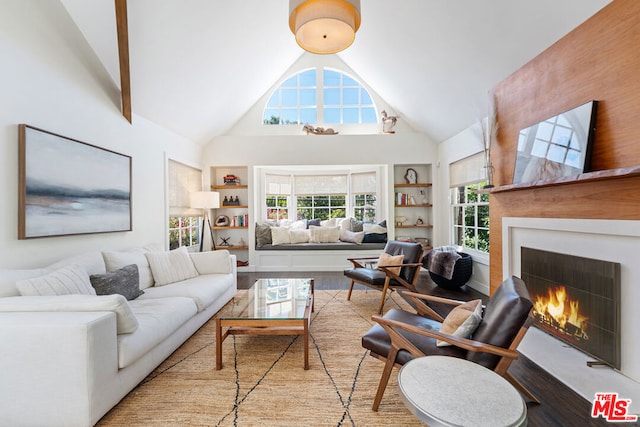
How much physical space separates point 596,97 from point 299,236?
4.68 metres

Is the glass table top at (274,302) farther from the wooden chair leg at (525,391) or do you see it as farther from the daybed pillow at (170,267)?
the wooden chair leg at (525,391)

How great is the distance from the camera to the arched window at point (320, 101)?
19.2 feet

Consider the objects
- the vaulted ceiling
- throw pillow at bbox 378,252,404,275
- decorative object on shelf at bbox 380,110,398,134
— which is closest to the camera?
the vaulted ceiling

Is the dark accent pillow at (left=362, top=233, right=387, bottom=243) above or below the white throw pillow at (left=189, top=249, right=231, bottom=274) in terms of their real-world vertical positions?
above

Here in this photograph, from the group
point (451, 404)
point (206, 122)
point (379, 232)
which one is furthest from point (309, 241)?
point (451, 404)

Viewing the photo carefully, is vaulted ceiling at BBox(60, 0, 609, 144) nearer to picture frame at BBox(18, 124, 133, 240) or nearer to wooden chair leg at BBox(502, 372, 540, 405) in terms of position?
picture frame at BBox(18, 124, 133, 240)

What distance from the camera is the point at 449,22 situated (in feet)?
9.73

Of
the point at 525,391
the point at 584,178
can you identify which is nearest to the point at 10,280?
the point at 525,391

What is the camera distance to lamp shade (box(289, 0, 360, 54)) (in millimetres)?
2000

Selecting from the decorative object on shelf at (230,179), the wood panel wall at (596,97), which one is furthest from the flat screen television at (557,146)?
the decorative object on shelf at (230,179)

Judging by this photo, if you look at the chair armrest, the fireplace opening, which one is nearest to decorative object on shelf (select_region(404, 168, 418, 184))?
the fireplace opening

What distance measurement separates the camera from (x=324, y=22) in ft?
7.09

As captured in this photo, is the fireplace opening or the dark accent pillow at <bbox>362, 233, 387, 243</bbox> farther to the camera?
the dark accent pillow at <bbox>362, 233, 387, 243</bbox>

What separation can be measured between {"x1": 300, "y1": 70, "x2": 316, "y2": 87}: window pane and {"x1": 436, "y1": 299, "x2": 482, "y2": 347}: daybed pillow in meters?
5.20
